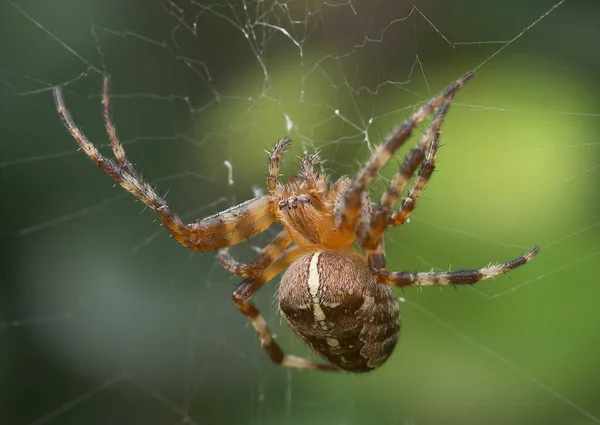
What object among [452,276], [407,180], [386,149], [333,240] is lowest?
[452,276]

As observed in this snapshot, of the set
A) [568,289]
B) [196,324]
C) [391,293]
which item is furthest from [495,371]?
[196,324]

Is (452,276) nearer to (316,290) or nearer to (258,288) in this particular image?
(316,290)

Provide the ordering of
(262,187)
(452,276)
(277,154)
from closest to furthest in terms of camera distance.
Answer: (452,276) < (277,154) < (262,187)

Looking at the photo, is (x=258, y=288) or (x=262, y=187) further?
(x=262, y=187)

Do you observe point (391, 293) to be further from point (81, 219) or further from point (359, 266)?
point (81, 219)

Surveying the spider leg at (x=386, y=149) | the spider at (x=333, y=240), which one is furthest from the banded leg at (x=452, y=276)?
the spider leg at (x=386, y=149)

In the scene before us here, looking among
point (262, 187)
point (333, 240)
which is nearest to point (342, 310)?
point (333, 240)
